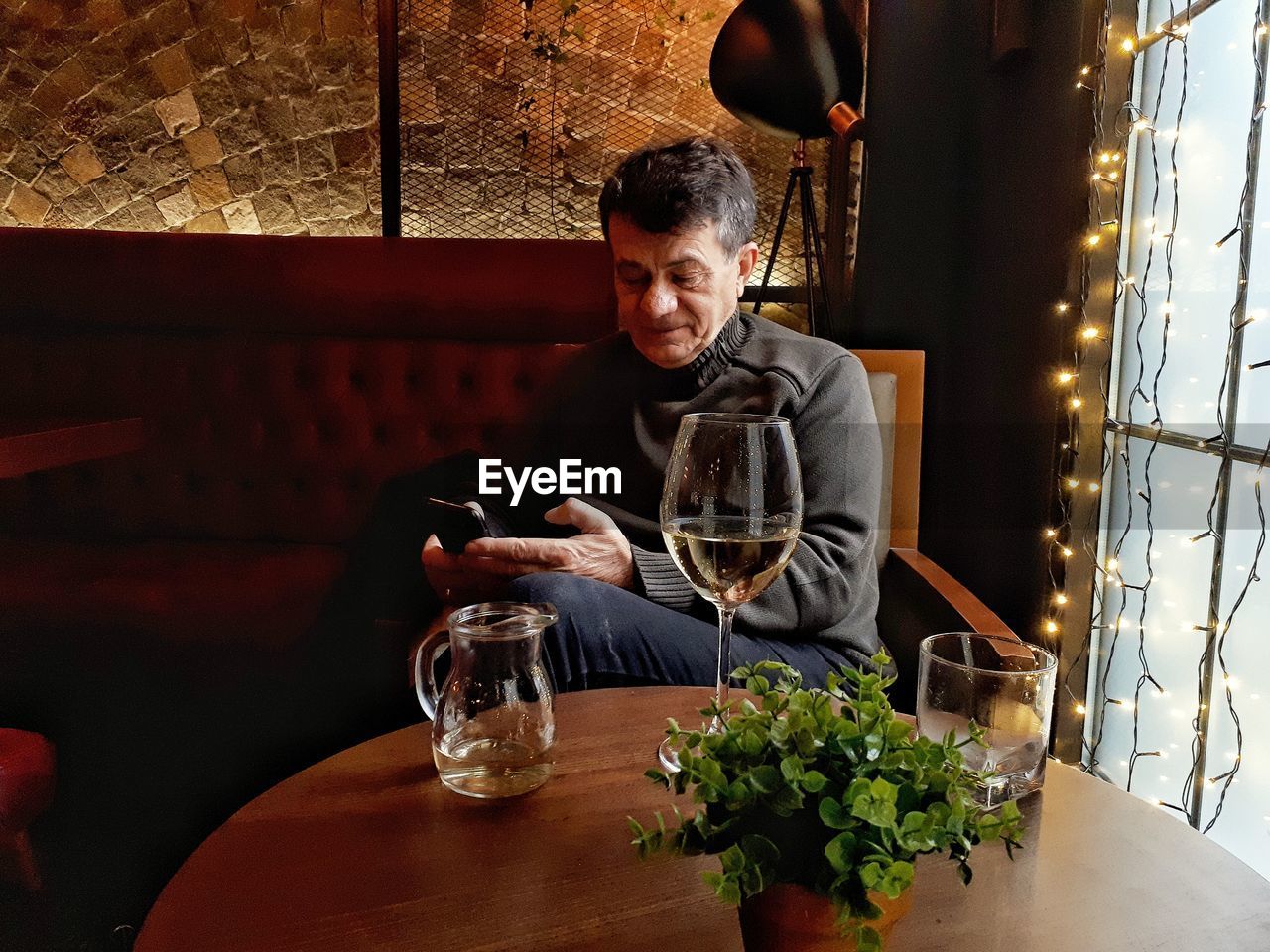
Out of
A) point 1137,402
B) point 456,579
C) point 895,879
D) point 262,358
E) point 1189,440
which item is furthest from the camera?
point 262,358

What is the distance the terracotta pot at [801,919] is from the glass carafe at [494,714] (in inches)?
11.4

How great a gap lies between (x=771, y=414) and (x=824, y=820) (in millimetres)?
1132

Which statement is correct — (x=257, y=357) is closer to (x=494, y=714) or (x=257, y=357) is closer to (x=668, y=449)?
(x=668, y=449)

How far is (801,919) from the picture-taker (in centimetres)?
43

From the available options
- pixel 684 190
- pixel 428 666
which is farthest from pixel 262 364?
pixel 428 666

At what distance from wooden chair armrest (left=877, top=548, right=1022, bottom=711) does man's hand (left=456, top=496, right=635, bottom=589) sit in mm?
495

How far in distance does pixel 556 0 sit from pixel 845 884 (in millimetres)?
3454

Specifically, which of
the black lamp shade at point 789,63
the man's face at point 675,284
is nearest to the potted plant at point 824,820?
the man's face at point 675,284

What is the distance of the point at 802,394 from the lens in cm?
151

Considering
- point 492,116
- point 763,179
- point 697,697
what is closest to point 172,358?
point 492,116

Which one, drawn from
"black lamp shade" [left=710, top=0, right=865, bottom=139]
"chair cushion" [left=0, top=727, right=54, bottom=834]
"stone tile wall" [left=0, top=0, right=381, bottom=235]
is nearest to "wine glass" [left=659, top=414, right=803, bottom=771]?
"chair cushion" [left=0, top=727, right=54, bottom=834]

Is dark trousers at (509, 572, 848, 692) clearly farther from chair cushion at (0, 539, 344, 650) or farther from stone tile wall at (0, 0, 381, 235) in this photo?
stone tile wall at (0, 0, 381, 235)

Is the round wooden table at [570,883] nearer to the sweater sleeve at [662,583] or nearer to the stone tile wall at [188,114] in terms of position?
the sweater sleeve at [662,583]

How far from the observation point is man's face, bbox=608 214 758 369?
4.92ft
